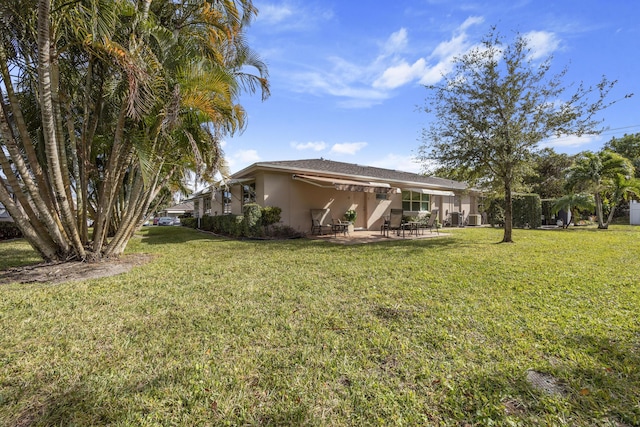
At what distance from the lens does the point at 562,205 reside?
77.4ft

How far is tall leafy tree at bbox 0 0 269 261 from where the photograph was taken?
6973mm

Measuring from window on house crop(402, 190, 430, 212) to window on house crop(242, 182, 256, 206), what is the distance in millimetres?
13146

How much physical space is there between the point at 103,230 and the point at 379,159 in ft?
96.4

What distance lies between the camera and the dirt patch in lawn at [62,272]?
7.52 meters

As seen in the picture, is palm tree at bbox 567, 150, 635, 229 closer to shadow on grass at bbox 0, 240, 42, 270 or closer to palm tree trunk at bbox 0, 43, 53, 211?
palm tree trunk at bbox 0, 43, 53, 211

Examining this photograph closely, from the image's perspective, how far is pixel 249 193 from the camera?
20.1m

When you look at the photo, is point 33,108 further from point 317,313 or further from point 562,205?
point 562,205

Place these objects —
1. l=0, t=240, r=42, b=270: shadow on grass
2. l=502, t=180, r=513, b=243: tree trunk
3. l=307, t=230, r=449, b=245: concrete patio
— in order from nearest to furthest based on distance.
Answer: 1. l=0, t=240, r=42, b=270: shadow on grass
2. l=502, t=180, r=513, b=243: tree trunk
3. l=307, t=230, r=449, b=245: concrete patio

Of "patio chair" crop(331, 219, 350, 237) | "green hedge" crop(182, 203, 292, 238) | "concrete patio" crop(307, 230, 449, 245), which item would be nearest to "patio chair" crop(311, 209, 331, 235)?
"concrete patio" crop(307, 230, 449, 245)

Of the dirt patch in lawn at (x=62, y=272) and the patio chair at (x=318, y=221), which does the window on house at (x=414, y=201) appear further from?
the dirt patch in lawn at (x=62, y=272)

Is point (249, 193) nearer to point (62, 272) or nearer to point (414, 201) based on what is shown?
point (62, 272)

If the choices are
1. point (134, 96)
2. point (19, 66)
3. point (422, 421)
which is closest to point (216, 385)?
point (422, 421)

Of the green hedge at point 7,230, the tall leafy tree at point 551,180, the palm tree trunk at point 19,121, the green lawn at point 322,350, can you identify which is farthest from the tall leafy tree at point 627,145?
the green hedge at point 7,230

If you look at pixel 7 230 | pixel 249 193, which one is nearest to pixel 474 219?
pixel 249 193
